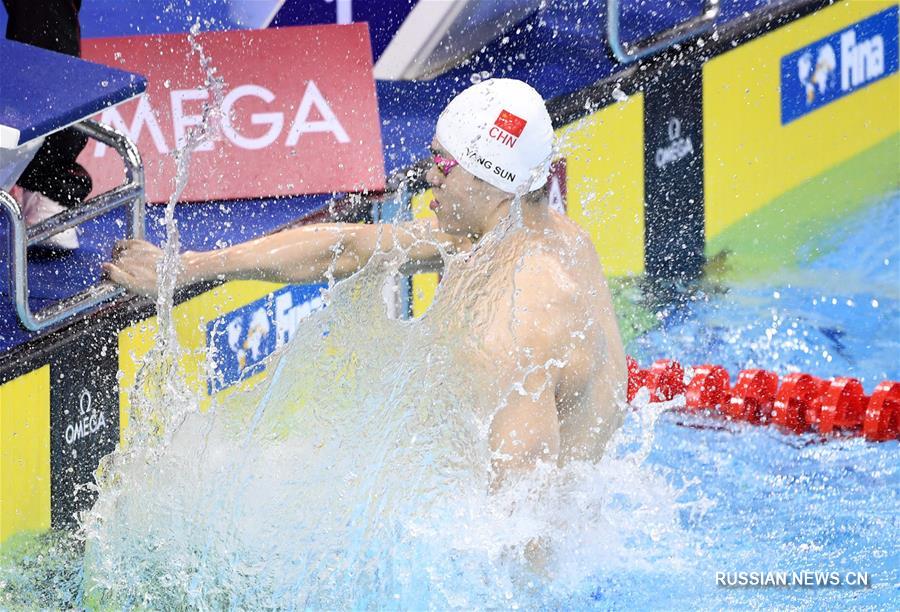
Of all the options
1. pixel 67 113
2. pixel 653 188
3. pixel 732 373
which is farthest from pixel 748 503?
pixel 67 113

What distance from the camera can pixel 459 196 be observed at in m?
2.73

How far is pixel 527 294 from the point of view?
2.55 meters

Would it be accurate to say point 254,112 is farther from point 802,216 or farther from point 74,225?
point 802,216

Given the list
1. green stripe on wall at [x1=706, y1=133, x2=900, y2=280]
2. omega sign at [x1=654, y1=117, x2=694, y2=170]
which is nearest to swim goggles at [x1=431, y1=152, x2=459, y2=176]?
omega sign at [x1=654, y1=117, x2=694, y2=170]

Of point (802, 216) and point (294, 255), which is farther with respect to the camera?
point (802, 216)

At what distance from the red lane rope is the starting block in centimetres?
181

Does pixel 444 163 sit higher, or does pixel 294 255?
pixel 444 163

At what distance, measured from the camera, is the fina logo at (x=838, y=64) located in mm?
5023

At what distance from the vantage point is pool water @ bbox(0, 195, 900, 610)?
2574 millimetres

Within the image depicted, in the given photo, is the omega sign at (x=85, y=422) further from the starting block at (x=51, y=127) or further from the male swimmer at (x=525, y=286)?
the male swimmer at (x=525, y=286)

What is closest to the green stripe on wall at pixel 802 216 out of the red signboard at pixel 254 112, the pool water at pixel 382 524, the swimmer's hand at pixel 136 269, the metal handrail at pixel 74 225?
the red signboard at pixel 254 112


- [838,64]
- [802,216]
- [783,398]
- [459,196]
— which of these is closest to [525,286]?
[459,196]

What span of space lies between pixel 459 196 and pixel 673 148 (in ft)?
7.25

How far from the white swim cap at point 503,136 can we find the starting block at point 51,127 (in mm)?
929
